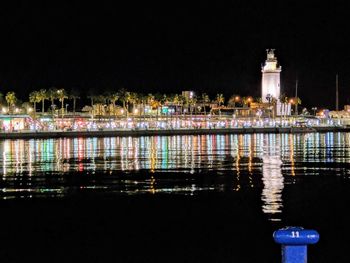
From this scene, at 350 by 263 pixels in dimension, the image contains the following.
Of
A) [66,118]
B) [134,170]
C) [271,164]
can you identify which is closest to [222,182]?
[134,170]

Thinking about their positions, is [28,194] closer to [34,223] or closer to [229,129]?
[34,223]

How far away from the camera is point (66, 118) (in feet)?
440

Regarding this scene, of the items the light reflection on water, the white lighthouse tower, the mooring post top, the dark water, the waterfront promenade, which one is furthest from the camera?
the white lighthouse tower

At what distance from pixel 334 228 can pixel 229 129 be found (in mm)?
105937

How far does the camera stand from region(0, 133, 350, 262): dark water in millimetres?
16812

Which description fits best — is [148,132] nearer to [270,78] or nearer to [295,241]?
[270,78]

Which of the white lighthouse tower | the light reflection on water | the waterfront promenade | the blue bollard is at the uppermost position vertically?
the white lighthouse tower

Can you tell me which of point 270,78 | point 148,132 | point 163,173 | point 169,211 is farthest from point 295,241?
point 270,78

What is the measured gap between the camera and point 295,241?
661 centimetres

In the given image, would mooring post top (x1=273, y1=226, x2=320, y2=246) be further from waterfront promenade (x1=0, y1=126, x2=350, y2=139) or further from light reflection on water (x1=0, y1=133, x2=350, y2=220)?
waterfront promenade (x1=0, y1=126, x2=350, y2=139)

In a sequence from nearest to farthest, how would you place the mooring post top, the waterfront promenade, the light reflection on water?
the mooring post top → the light reflection on water → the waterfront promenade

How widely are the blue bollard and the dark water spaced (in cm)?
922

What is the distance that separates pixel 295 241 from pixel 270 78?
160m

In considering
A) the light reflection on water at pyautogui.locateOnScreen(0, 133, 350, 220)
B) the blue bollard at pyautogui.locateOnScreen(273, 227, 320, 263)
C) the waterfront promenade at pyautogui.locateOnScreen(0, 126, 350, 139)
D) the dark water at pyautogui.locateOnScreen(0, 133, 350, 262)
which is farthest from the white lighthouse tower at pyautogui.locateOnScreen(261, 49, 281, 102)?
the blue bollard at pyautogui.locateOnScreen(273, 227, 320, 263)
